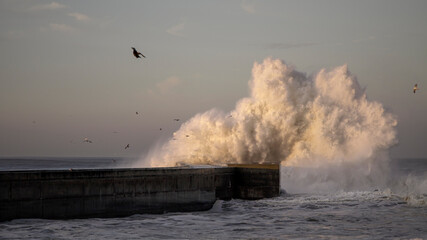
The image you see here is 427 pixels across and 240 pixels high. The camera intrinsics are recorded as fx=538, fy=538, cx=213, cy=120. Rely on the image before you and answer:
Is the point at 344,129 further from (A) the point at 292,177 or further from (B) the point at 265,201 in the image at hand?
(B) the point at 265,201

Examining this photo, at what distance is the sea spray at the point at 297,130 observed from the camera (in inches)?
1713

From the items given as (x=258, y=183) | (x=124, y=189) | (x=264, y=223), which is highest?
(x=124, y=189)

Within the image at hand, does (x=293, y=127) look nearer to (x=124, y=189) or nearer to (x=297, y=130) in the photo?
(x=297, y=130)

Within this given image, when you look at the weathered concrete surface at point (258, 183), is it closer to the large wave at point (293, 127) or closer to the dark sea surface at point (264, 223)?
the dark sea surface at point (264, 223)

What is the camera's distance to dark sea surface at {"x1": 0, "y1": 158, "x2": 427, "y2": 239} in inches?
779

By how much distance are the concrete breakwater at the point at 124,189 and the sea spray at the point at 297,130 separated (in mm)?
11463

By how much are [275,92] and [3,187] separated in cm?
2882

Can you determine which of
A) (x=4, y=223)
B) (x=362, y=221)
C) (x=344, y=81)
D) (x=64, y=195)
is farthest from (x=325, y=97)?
(x=4, y=223)

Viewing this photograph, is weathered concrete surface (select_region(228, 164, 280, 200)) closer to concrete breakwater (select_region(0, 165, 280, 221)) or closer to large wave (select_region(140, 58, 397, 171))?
concrete breakwater (select_region(0, 165, 280, 221))

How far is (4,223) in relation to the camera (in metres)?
20.8

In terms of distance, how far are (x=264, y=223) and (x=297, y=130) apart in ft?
77.9

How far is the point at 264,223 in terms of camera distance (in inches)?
902

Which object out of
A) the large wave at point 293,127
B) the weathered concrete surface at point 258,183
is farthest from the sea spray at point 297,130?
the weathered concrete surface at point 258,183

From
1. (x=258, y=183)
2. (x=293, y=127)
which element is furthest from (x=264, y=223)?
(x=293, y=127)
